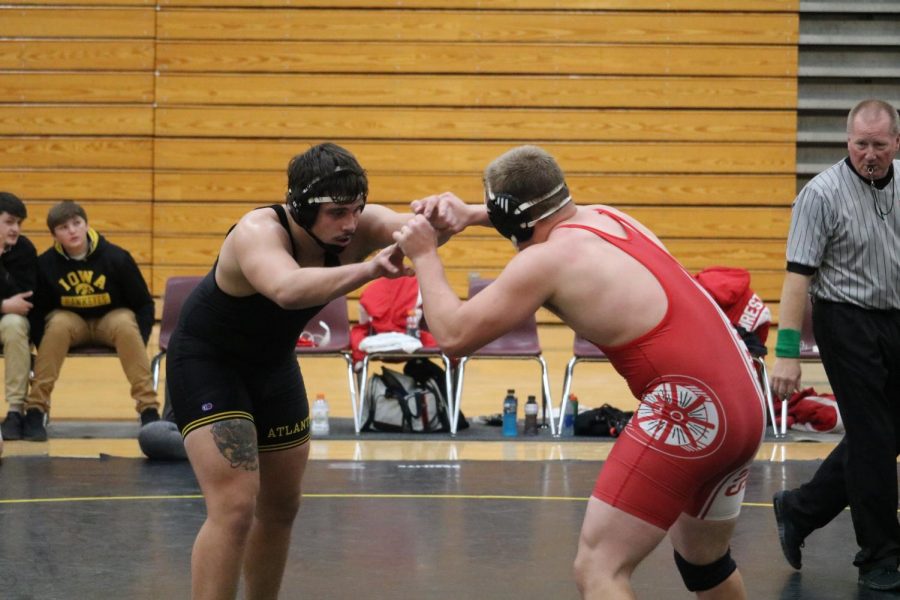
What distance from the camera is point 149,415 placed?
23.6 ft

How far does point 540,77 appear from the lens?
38.4ft

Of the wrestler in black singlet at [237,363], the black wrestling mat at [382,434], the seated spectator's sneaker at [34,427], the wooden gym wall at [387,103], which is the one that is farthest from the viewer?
the wooden gym wall at [387,103]

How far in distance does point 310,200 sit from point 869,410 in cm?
208

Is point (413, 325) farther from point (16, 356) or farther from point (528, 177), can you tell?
point (528, 177)

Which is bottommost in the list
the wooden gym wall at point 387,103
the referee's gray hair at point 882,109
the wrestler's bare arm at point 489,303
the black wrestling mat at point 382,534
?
the black wrestling mat at point 382,534

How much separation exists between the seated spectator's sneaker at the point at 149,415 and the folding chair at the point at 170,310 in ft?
Result: 1.08

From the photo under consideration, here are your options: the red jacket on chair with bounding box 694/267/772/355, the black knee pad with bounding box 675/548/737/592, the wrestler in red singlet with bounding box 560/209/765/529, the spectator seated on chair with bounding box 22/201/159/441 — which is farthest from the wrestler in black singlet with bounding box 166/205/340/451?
the red jacket on chair with bounding box 694/267/772/355

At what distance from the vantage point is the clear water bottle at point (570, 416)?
7.44 m

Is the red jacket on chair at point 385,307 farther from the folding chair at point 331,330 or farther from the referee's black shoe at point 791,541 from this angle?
the referee's black shoe at point 791,541

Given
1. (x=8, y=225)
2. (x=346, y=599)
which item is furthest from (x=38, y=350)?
(x=346, y=599)

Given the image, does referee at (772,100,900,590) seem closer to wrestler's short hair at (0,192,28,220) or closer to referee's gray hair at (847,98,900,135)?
referee's gray hair at (847,98,900,135)

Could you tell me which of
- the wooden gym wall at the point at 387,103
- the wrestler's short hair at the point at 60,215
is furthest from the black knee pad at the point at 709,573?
the wooden gym wall at the point at 387,103

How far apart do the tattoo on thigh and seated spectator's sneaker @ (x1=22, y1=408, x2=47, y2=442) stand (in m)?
4.05

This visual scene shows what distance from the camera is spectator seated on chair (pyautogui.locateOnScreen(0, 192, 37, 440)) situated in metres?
7.11
